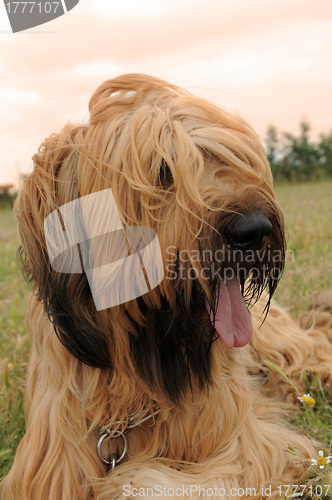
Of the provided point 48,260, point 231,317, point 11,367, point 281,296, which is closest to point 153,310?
point 231,317

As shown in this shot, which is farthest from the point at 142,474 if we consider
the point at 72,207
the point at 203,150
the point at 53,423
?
the point at 203,150

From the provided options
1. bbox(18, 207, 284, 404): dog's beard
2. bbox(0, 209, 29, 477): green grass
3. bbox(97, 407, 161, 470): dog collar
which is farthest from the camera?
bbox(0, 209, 29, 477): green grass

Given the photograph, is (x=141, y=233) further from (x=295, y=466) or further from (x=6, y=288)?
(x=6, y=288)

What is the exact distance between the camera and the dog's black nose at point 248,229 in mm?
1595

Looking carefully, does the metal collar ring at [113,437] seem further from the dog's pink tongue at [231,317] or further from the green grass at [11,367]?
the dog's pink tongue at [231,317]

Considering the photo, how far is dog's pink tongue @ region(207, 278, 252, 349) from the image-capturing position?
71.2 inches

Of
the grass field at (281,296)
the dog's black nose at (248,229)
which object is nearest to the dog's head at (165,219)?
the dog's black nose at (248,229)

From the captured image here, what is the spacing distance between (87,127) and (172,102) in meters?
0.31

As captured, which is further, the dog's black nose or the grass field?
the grass field

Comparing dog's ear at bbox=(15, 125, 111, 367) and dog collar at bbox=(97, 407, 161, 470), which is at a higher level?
dog's ear at bbox=(15, 125, 111, 367)

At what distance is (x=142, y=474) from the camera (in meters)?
1.88

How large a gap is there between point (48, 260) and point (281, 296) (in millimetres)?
2179

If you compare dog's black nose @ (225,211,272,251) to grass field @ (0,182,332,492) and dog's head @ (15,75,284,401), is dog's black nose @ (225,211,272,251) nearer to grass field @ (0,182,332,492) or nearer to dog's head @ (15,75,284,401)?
dog's head @ (15,75,284,401)

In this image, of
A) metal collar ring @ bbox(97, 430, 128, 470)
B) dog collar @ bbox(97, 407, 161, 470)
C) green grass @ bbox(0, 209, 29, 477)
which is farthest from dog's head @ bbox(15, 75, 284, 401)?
green grass @ bbox(0, 209, 29, 477)
